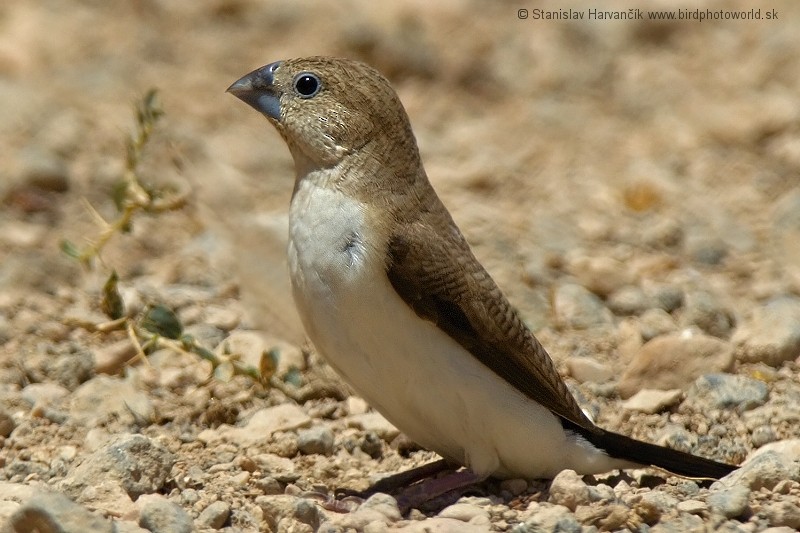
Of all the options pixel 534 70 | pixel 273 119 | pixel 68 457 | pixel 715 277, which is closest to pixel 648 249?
pixel 715 277

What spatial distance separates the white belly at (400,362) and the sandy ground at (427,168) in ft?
0.75

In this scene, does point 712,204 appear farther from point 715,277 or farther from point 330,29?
point 330,29

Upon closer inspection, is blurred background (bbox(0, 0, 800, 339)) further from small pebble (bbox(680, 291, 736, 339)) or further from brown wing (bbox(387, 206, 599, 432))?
brown wing (bbox(387, 206, 599, 432))

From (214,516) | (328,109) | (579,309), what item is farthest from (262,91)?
(579,309)

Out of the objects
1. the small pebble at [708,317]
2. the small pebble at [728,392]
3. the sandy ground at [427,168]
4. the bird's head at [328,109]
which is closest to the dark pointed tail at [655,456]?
the sandy ground at [427,168]

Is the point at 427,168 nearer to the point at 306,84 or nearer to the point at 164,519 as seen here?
the point at 306,84

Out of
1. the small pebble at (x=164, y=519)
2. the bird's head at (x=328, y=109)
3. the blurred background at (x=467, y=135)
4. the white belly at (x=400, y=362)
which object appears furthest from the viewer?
the blurred background at (x=467, y=135)

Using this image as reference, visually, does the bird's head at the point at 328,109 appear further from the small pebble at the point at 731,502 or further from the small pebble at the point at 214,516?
the small pebble at the point at 731,502

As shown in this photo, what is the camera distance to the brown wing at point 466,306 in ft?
14.9

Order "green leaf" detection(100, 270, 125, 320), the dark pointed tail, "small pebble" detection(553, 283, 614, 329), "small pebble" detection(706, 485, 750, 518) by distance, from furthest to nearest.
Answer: "small pebble" detection(553, 283, 614, 329), "green leaf" detection(100, 270, 125, 320), the dark pointed tail, "small pebble" detection(706, 485, 750, 518)

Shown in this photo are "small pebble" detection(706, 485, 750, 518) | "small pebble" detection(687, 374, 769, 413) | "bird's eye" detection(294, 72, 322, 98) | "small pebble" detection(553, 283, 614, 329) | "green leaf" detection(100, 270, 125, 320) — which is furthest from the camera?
"small pebble" detection(553, 283, 614, 329)

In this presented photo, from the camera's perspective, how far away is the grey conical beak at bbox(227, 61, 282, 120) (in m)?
5.01

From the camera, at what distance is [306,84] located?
4.98m

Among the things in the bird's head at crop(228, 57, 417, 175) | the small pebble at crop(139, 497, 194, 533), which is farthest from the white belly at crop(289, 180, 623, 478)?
the small pebble at crop(139, 497, 194, 533)
